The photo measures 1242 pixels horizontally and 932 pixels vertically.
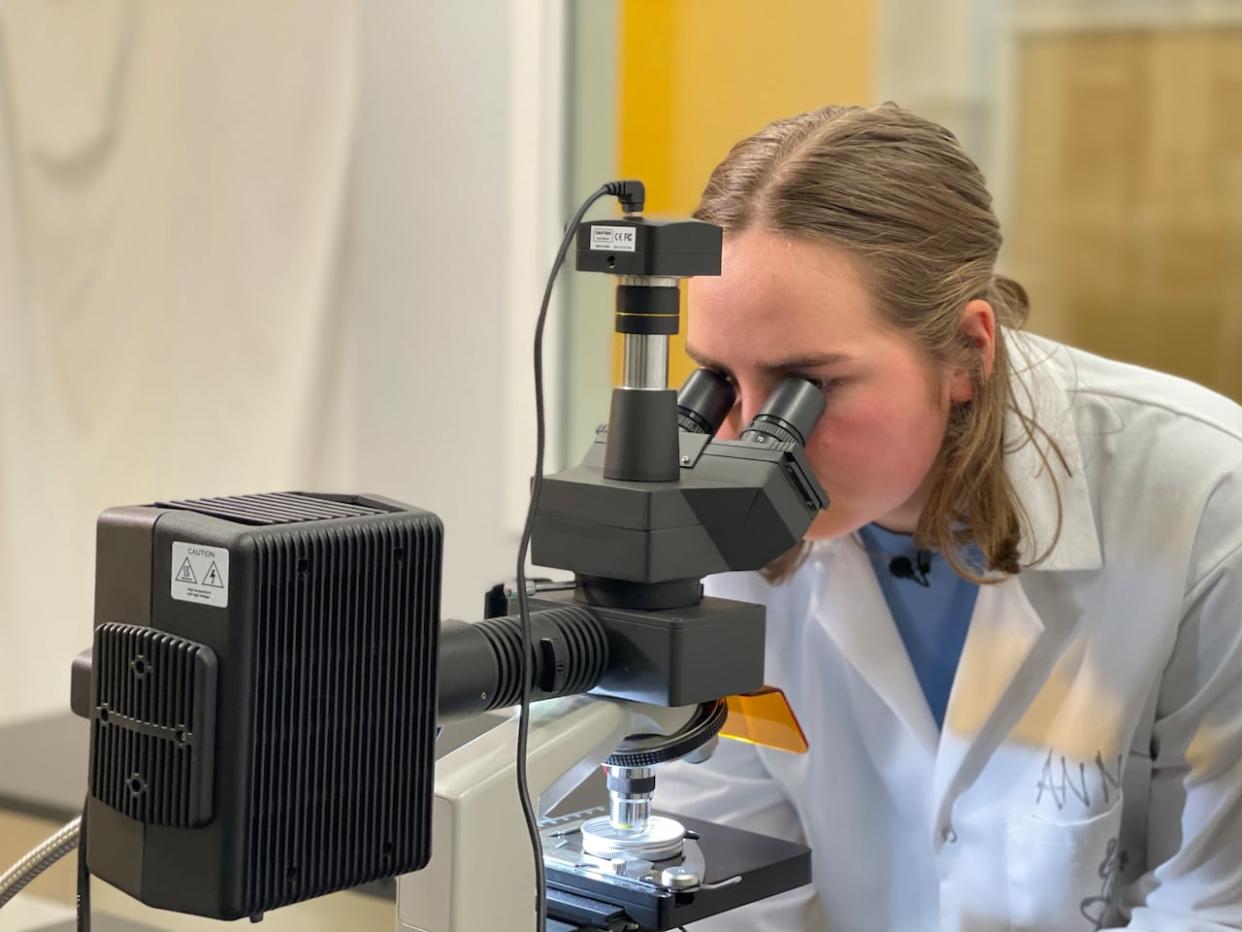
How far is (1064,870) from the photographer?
1336 mm

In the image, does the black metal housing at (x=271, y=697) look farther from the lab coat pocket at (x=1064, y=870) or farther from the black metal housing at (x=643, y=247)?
the lab coat pocket at (x=1064, y=870)

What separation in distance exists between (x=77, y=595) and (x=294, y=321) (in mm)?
822

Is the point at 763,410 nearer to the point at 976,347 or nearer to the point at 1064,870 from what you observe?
the point at 976,347

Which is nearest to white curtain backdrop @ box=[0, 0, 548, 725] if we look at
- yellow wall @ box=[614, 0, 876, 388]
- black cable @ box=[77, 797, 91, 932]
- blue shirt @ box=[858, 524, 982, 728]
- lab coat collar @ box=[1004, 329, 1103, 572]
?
yellow wall @ box=[614, 0, 876, 388]

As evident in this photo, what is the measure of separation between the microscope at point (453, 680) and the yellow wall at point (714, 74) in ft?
6.13

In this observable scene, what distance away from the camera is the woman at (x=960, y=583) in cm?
120

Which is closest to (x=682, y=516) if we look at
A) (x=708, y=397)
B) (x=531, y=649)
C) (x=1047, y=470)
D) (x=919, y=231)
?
(x=531, y=649)

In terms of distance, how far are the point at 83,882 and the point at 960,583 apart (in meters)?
0.96

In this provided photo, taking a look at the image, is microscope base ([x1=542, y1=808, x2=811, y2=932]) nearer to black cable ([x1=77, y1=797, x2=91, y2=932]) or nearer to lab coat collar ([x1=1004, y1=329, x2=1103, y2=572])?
black cable ([x1=77, y1=797, x2=91, y2=932])

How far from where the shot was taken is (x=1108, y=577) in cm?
134

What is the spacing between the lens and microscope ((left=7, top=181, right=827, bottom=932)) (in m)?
0.66

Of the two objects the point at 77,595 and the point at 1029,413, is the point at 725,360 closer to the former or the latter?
the point at 1029,413

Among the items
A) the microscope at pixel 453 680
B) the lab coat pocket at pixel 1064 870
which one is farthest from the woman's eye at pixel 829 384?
the lab coat pocket at pixel 1064 870

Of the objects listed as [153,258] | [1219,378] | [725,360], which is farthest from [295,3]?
[725,360]
